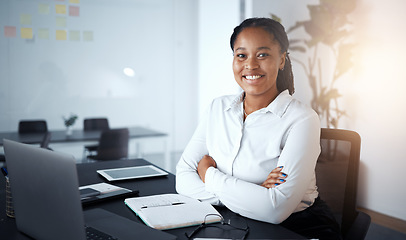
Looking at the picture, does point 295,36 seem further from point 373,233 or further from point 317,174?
point 317,174

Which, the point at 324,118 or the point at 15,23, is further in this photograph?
the point at 15,23

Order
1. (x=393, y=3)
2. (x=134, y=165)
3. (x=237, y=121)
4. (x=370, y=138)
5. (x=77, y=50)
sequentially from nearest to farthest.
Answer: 1. (x=237, y=121)
2. (x=134, y=165)
3. (x=393, y=3)
4. (x=370, y=138)
5. (x=77, y=50)

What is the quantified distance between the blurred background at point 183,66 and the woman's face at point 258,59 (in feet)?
7.05

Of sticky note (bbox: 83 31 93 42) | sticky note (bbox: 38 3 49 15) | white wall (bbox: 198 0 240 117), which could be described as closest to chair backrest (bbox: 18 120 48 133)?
sticky note (bbox: 83 31 93 42)

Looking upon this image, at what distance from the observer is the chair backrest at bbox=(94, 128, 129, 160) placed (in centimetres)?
402

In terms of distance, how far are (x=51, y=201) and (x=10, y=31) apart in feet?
12.3

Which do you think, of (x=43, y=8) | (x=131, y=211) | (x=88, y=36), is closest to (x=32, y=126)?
(x=88, y=36)

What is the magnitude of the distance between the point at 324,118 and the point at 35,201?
3230mm

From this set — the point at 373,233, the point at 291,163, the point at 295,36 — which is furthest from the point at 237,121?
the point at 295,36

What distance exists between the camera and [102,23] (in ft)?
14.8

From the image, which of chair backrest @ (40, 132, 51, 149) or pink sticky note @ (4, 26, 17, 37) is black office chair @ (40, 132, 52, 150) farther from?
pink sticky note @ (4, 26, 17, 37)

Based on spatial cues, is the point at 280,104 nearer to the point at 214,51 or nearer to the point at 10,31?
→ the point at 10,31

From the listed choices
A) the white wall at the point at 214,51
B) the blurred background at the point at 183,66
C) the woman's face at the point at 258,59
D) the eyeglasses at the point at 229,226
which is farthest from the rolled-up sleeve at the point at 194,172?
the white wall at the point at 214,51

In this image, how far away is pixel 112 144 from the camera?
4070mm
